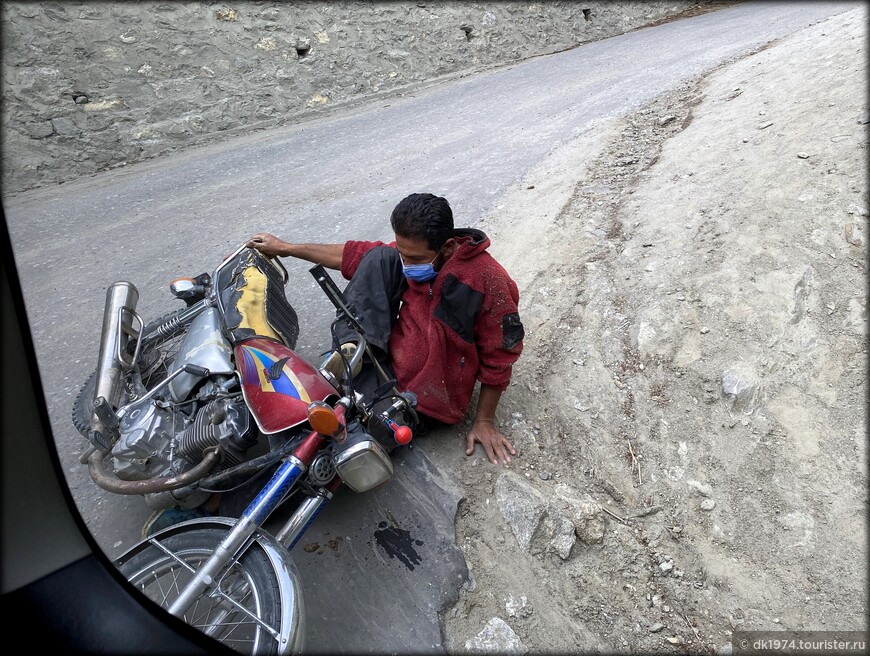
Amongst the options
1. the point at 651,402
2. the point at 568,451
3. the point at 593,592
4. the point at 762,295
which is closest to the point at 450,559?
the point at 593,592

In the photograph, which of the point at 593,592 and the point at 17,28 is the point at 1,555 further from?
the point at 17,28

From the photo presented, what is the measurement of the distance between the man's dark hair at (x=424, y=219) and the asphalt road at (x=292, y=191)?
1176 millimetres

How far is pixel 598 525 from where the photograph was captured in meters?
2.19

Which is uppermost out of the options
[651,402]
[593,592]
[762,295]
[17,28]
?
[17,28]

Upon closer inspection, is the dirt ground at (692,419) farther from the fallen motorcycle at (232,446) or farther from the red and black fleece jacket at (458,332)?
the fallen motorcycle at (232,446)

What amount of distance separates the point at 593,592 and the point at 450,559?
0.55m

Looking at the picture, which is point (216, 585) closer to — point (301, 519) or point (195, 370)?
point (301, 519)

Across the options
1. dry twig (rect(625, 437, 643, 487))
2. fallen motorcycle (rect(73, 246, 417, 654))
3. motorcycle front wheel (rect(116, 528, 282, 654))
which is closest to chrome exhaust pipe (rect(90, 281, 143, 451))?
fallen motorcycle (rect(73, 246, 417, 654))

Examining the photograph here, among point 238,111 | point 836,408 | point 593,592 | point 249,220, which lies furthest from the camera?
point 238,111

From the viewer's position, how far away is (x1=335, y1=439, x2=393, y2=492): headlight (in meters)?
1.70

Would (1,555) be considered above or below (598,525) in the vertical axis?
above

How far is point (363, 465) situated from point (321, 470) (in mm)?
144

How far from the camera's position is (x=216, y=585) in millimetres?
1506

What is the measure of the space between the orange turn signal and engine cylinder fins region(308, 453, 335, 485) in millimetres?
121
